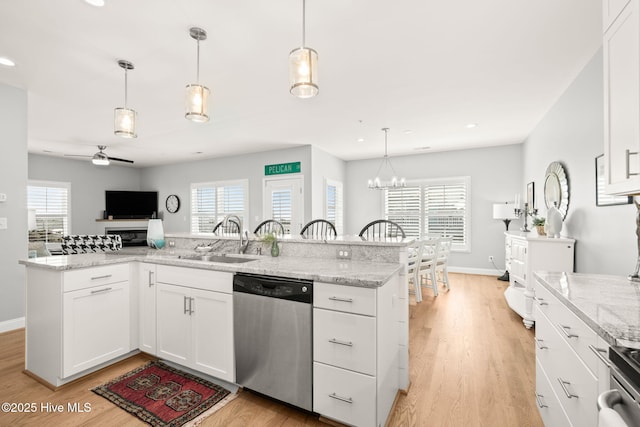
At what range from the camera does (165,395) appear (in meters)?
2.00

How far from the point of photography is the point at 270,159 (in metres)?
6.49

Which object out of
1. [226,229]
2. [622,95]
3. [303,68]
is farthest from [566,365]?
[226,229]

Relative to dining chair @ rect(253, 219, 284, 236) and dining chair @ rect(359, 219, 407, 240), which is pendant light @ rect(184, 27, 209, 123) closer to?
dining chair @ rect(253, 219, 284, 236)

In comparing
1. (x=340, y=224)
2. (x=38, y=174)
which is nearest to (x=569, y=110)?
(x=340, y=224)

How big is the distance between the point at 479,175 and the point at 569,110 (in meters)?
3.05

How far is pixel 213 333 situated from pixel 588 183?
360 cm

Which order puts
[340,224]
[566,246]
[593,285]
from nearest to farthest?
[593,285]
[566,246]
[340,224]

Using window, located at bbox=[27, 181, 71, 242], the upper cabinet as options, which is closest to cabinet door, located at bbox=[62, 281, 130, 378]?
the upper cabinet

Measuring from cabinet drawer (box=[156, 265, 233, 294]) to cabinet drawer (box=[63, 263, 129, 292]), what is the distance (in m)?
0.32

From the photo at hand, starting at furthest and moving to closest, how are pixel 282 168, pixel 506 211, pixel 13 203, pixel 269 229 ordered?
pixel 282 168 < pixel 269 229 < pixel 506 211 < pixel 13 203

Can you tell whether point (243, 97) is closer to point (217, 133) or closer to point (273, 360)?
point (217, 133)

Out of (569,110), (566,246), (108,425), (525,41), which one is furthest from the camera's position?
(569,110)

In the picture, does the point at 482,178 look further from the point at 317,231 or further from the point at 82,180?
the point at 82,180

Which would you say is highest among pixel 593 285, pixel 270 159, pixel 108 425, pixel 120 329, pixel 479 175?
pixel 270 159
